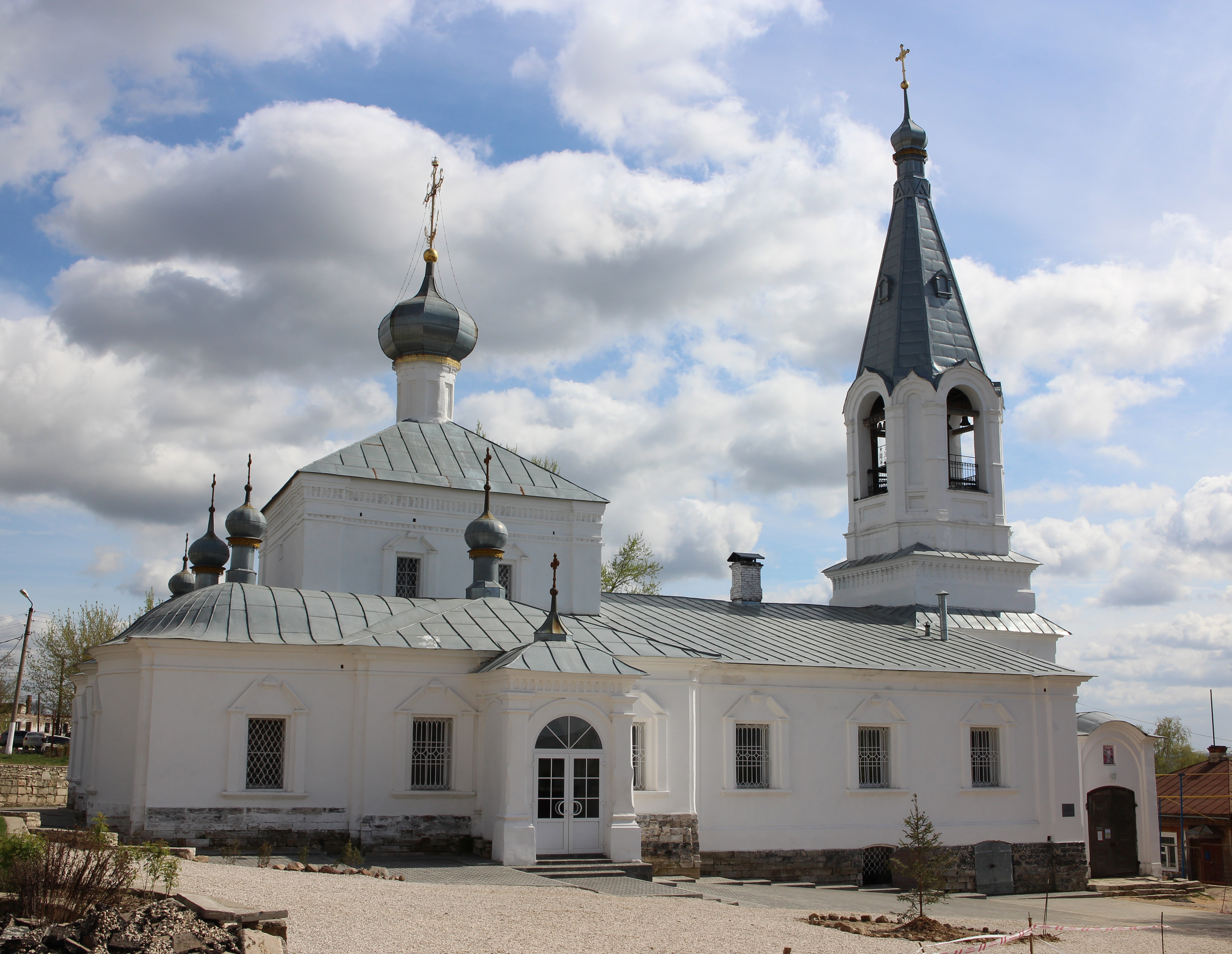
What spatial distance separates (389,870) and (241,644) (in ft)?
12.0

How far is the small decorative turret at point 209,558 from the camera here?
18.0m

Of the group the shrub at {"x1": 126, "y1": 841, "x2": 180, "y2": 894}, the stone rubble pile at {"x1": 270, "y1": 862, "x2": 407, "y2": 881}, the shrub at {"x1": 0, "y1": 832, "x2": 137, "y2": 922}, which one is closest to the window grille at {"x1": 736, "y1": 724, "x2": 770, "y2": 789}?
the stone rubble pile at {"x1": 270, "y1": 862, "x2": 407, "y2": 881}

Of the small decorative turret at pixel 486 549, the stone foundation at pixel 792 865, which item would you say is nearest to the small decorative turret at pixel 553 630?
the small decorative turret at pixel 486 549

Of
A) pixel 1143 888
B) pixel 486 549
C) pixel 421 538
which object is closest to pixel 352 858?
pixel 486 549

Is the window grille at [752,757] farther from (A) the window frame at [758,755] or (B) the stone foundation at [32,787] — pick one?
(B) the stone foundation at [32,787]

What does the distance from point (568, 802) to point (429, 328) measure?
33.4 ft

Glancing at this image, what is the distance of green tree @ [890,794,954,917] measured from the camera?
12562 millimetres

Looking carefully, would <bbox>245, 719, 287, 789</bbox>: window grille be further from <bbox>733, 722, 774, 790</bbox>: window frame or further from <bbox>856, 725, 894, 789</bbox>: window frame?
<bbox>856, 725, 894, 789</bbox>: window frame

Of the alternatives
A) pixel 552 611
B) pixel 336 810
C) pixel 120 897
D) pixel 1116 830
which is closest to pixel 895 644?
pixel 1116 830

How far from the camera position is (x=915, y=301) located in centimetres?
2470

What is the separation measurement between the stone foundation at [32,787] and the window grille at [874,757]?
47.8ft

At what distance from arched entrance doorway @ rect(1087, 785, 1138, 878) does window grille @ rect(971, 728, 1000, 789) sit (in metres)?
2.91

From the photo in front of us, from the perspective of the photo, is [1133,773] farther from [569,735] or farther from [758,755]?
[569,735]

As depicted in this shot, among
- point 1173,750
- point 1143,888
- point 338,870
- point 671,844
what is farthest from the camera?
point 1173,750
